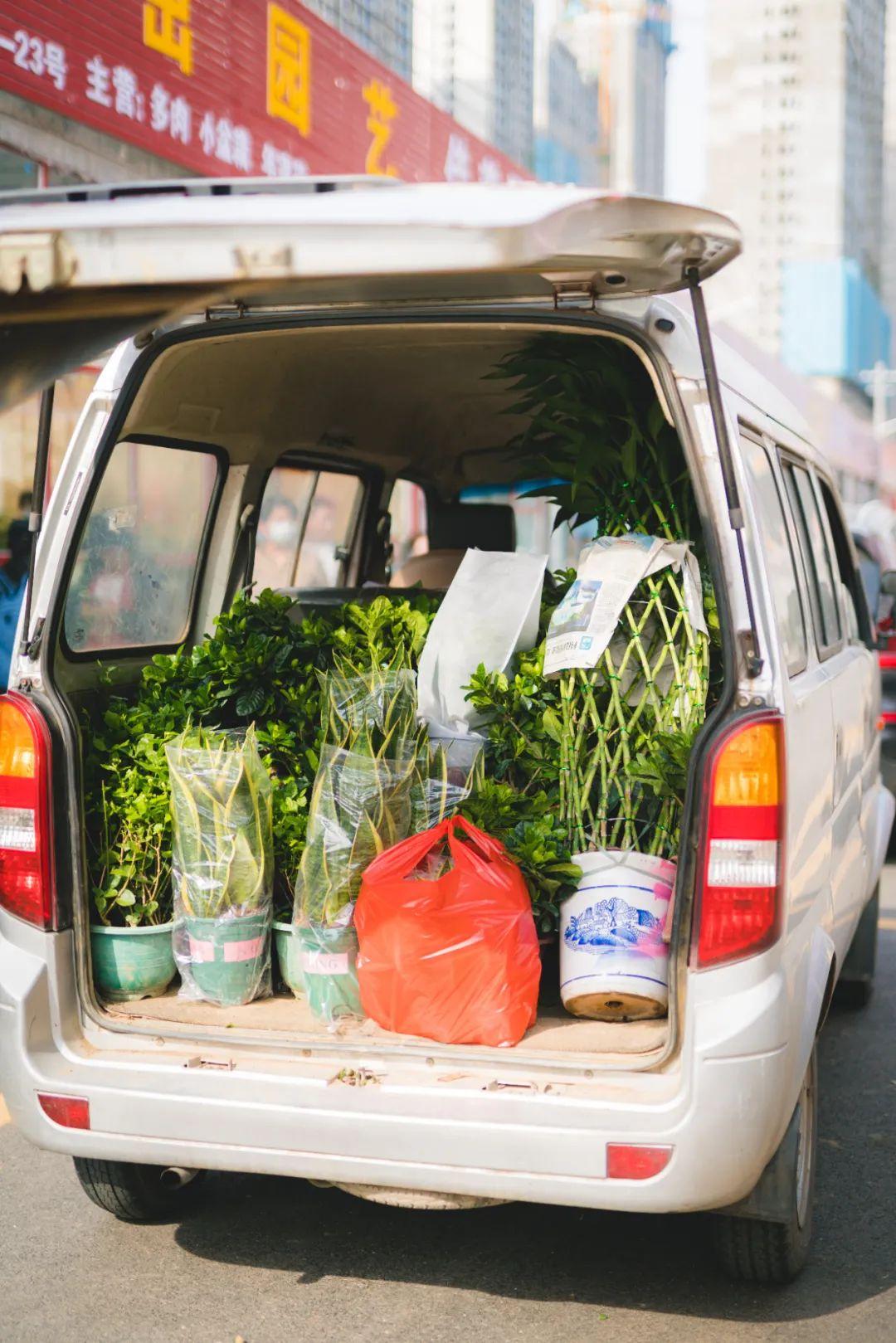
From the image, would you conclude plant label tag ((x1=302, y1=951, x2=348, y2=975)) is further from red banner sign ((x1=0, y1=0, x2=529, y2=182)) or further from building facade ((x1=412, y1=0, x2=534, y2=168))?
building facade ((x1=412, y1=0, x2=534, y2=168))

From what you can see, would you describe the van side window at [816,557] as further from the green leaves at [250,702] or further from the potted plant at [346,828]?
the green leaves at [250,702]

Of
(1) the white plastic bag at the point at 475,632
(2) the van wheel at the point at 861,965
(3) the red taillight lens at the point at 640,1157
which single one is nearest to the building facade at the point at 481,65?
(2) the van wheel at the point at 861,965

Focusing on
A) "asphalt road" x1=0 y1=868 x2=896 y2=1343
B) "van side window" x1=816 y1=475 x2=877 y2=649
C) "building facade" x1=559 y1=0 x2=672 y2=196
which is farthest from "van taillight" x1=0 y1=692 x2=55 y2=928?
"building facade" x1=559 y1=0 x2=672 y2=196

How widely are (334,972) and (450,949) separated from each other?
0.32 meters

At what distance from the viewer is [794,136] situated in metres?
127

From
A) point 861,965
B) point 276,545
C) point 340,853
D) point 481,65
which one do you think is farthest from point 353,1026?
point 481,65

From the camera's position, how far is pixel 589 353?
149 inches

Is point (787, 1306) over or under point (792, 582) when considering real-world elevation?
under

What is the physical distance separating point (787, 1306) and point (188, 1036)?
58.0 inches

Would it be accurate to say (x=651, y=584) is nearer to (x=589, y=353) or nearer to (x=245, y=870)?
(x=589, y=353)

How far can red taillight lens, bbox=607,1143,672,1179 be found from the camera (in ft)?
8.93

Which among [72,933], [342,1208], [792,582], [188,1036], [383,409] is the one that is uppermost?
[383,409]

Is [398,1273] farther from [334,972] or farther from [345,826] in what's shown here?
[345,826]

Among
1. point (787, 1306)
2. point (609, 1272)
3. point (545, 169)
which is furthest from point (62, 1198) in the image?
point (545, 169)
